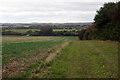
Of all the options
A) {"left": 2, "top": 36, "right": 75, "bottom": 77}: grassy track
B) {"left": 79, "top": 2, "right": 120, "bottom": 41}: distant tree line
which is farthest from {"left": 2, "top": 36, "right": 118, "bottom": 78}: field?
{"left": 79, "top": 2, "right": 120, "bottom": 41}: distant tree line

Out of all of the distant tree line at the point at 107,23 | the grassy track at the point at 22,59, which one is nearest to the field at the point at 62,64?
the grassy track at the point at 22,59

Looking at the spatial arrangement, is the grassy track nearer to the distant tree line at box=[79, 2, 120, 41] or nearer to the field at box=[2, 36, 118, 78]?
the field at box=[2, 36, 118, 78]

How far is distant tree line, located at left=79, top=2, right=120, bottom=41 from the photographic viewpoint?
1203 inches

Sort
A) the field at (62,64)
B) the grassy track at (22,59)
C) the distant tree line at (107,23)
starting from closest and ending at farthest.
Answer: the field at (62,64)
the grassy track at (22,59)
the distant tree line at (107,23)

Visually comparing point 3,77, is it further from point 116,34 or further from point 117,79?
point 116,34

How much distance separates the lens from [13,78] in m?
8.06

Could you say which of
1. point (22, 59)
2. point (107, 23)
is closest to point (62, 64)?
point (22, 59)

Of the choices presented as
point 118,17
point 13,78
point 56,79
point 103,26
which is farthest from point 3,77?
point 103,26

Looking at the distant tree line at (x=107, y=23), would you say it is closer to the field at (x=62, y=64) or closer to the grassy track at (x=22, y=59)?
the grassy track at (x=22, y=59)

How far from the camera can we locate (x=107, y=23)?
34.5 m

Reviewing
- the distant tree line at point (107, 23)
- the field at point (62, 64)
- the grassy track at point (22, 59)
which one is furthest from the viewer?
the distant tree line at point (107, 23)

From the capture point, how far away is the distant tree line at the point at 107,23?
100 feet

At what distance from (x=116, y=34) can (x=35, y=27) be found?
143 feet

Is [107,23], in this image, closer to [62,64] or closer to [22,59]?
[22,59]
